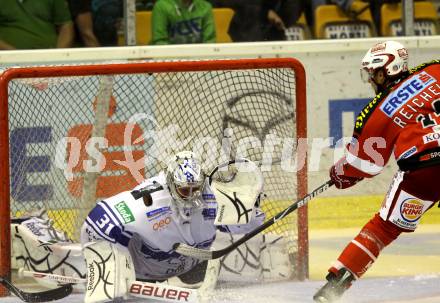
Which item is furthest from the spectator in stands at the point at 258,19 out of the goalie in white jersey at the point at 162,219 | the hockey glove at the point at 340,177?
the hockey glove at the point at 340,177

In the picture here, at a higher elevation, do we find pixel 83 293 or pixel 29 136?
pixel 29 136

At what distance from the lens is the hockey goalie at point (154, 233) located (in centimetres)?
536

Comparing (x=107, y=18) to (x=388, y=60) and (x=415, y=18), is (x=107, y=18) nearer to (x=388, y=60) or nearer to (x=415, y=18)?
(x=415, y=18)

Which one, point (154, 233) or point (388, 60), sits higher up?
point (388, 60)

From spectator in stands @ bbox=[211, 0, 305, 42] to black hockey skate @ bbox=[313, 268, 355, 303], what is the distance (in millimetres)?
2655

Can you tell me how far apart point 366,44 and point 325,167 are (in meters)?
0.81

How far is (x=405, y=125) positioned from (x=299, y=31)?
2.84 meters

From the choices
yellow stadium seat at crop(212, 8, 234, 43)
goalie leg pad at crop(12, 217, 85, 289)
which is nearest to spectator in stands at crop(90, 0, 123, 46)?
yellow stadium seat at crop(212, 8, 234, 43)

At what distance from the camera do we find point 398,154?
16.7 feet

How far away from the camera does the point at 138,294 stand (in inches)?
212

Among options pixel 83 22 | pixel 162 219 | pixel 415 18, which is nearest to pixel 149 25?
pixel 83 22

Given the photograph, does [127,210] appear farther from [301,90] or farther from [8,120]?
[301,90]

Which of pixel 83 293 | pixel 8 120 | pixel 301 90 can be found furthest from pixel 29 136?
pixel 301 90

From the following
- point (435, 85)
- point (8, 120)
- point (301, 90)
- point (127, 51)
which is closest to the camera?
point (435, 85)
